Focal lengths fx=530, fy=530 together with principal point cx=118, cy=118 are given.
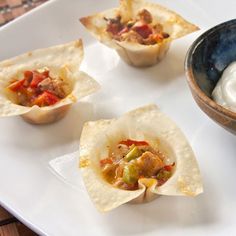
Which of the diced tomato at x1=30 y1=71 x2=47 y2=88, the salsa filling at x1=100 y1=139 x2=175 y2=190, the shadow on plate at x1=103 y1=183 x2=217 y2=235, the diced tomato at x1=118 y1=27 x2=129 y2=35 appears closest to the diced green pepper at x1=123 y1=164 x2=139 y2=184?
the salsa filling at x1=100 y1=139 x2=175 y2=190

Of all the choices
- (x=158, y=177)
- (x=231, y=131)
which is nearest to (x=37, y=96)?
(x=158, y=177)

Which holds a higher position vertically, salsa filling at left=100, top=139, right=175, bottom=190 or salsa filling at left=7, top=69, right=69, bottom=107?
salsa filling at left=7, top=69, right=69, bottom=107

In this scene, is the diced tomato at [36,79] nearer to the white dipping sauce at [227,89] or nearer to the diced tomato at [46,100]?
the diced tomato at [46,100]

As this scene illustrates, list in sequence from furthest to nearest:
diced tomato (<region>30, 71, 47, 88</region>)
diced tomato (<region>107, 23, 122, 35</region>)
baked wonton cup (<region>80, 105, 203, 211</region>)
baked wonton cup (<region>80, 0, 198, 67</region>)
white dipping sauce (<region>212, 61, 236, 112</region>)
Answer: diced tomato (<region>107, 23, 122, 35</region>) → baked wonton cup (<region>80, 0, 198, 67</region>) → diced tomato (<region>30, 71, 47, 88</region>) → white dipping sauce (<region>212, 61, 236, 112</region>) → baked wonton cup (<region>80, 105, 203, 211</region>)

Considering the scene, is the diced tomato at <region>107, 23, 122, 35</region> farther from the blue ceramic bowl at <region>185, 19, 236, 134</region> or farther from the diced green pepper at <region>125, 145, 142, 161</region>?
Result: the diced green pepper at <region>125, 145, 142, 161</region>

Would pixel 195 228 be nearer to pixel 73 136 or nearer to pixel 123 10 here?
pixel 73 136

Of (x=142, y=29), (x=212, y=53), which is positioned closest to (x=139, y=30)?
(x=142, y=29)


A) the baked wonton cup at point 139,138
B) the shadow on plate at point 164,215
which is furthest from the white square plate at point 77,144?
the baked wonton cup at point 139,138
